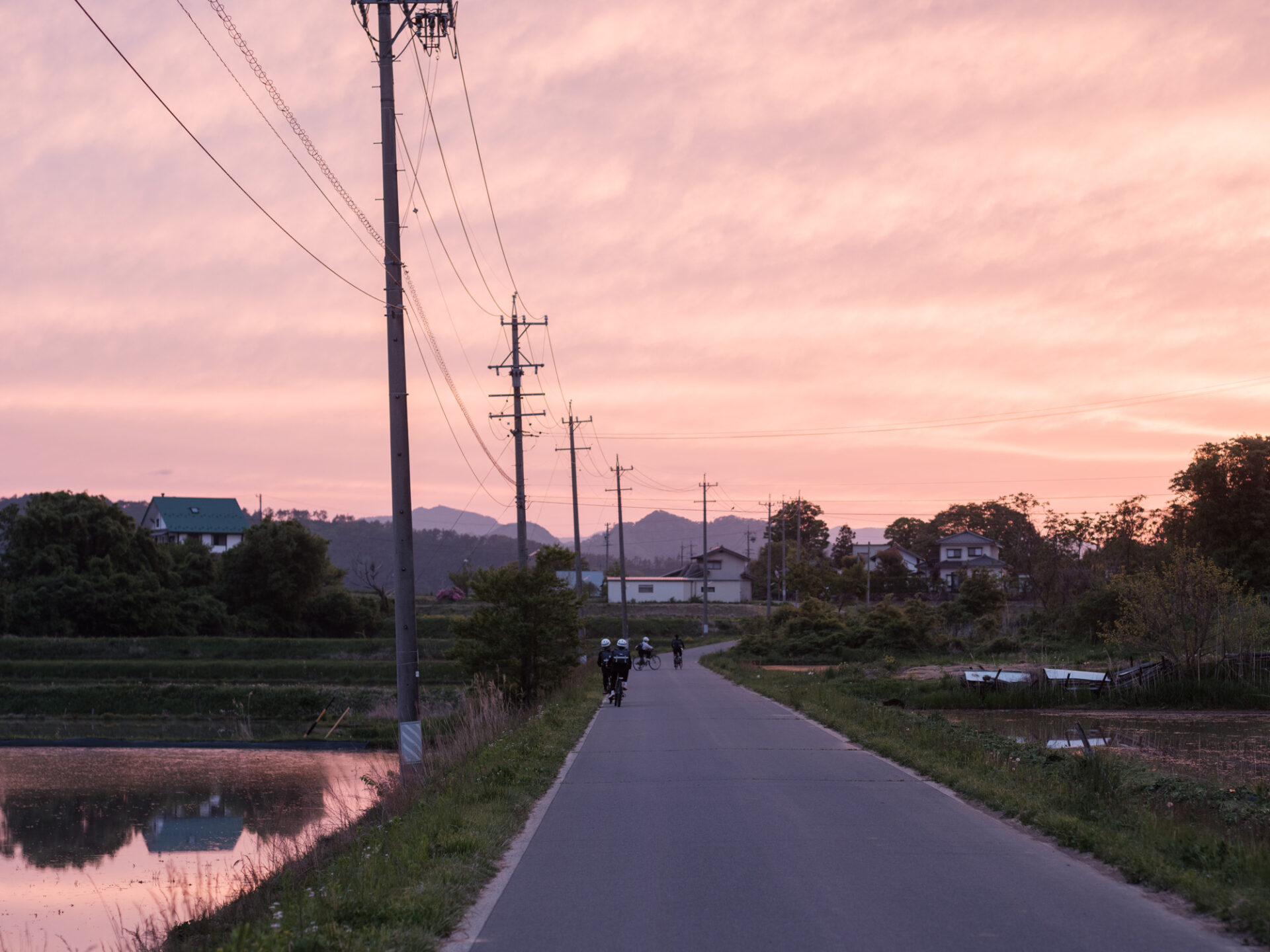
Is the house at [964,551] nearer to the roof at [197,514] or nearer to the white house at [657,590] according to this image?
the white house at [657,590]

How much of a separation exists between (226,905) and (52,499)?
68523 mm

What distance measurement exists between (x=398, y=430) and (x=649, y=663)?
3807cm

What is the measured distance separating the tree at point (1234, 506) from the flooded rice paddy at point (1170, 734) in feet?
85.0

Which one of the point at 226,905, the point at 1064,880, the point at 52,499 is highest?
the point at 52,499

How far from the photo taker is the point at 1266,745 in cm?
2188

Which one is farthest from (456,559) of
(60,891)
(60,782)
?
(60,891)

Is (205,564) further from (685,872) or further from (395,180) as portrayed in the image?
(685,872)

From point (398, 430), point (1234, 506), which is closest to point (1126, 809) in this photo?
point (398, 430)

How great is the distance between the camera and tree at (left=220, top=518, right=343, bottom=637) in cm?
7081

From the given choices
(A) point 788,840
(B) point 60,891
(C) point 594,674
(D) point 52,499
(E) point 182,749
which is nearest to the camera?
(A) point 788,840

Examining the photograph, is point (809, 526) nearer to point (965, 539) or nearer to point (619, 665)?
point (965, 539)

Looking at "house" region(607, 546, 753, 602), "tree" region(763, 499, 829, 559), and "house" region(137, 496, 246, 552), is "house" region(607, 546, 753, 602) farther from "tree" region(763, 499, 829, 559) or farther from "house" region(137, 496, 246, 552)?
"house" region(137, 496, 246, 552)

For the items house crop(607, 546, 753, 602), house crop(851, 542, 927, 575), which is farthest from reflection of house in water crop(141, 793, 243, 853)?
house crop(607, 546, 753, 602)

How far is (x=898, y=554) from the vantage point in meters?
107
